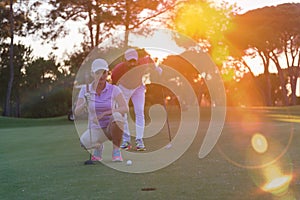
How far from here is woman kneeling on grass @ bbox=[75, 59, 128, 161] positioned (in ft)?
22.1

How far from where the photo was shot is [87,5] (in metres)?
30.4

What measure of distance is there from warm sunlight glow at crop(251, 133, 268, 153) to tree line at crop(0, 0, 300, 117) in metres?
15.2

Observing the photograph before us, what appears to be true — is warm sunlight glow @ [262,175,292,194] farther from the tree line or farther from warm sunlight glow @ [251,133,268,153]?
the tree line

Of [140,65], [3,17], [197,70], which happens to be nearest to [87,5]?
[3,17]

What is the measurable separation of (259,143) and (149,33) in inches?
909

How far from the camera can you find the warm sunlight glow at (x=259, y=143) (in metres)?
7.73

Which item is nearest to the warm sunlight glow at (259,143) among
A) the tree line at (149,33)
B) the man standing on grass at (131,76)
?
the man standing on grass at (131,76)

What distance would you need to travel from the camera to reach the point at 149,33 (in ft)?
102

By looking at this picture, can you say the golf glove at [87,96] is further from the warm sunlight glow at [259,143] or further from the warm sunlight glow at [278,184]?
the warm sunlight glow at [278,184]

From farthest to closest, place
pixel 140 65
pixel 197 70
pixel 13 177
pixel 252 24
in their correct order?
pixel 197 70 < pixel 252 24 < pixel 140 65 < pixel 13 177

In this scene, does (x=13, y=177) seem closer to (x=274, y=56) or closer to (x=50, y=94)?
(x=274, y=56)

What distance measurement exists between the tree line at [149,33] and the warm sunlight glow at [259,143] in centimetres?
1518

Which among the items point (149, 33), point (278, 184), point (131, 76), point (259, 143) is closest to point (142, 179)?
point (278, 184)

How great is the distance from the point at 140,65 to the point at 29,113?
46214 millimetres
